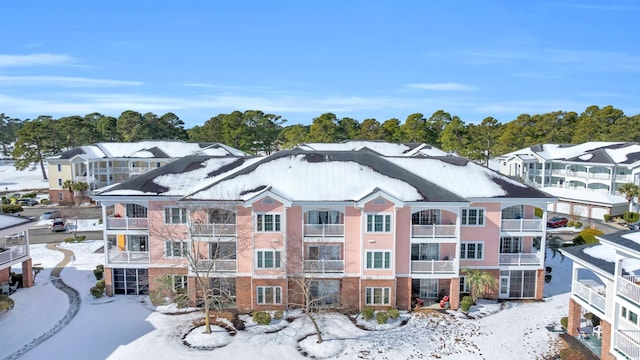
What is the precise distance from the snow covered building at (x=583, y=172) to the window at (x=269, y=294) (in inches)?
1678

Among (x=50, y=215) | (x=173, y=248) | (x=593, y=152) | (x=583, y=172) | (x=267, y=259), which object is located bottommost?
(x=50, y=215)

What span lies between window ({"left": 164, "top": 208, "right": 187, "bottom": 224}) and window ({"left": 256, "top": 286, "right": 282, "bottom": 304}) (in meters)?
7.35

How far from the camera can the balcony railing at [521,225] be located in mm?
30609

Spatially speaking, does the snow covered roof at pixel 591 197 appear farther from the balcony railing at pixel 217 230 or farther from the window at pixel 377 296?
the balcony railing at pixel 217 230

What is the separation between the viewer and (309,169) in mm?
32156

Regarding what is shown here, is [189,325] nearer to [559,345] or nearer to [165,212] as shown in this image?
→ [165,212]

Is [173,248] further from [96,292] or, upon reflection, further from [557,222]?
[557,222]

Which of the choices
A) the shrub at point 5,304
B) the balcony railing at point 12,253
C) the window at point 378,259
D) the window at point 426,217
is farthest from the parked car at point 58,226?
the window at point 426,217

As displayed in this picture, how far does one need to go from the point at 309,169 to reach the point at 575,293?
61.9 feet

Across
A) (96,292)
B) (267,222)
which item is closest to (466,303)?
(267,222)

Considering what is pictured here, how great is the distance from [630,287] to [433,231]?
37.6ft

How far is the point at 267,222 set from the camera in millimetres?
28625

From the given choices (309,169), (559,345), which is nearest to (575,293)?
(559,345)

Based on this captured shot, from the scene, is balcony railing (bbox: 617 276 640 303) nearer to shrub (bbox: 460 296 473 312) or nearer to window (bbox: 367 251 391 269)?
shrub (bbox: 460 296 473 312)
